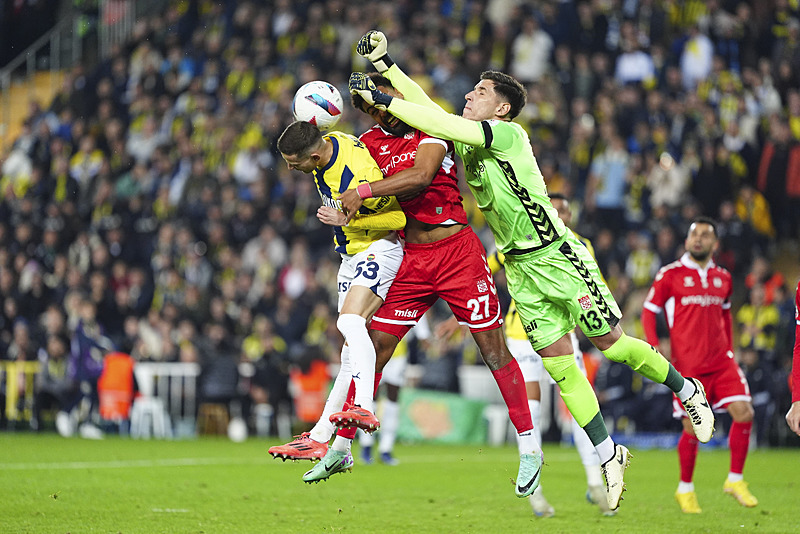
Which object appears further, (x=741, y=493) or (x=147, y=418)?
(x=147, y=418)

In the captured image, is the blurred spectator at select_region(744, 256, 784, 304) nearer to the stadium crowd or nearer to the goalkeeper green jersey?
the stadium crowd

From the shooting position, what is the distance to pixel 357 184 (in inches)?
294

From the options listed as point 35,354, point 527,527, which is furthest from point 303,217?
point 527,527

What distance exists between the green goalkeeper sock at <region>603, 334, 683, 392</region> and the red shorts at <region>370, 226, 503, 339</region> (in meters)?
0.87

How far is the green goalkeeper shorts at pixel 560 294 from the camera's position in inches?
293

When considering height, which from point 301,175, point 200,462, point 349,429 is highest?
point 301,175

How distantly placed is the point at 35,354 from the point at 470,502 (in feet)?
39.4

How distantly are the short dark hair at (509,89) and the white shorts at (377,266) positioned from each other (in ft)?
4.06

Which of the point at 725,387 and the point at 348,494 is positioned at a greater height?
the point at 725,387

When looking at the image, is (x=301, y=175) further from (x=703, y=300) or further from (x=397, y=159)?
(x=397, y=159)

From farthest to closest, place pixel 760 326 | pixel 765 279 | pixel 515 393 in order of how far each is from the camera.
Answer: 1. pixel 765 279
2. pixel 760 326
3. pixel 515 393

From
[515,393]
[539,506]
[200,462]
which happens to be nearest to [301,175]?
[200,462]

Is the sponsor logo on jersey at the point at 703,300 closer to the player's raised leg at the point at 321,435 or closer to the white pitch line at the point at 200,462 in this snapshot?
the player's raised leg at the point at 321,435

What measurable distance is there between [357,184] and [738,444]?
4.58 metres
